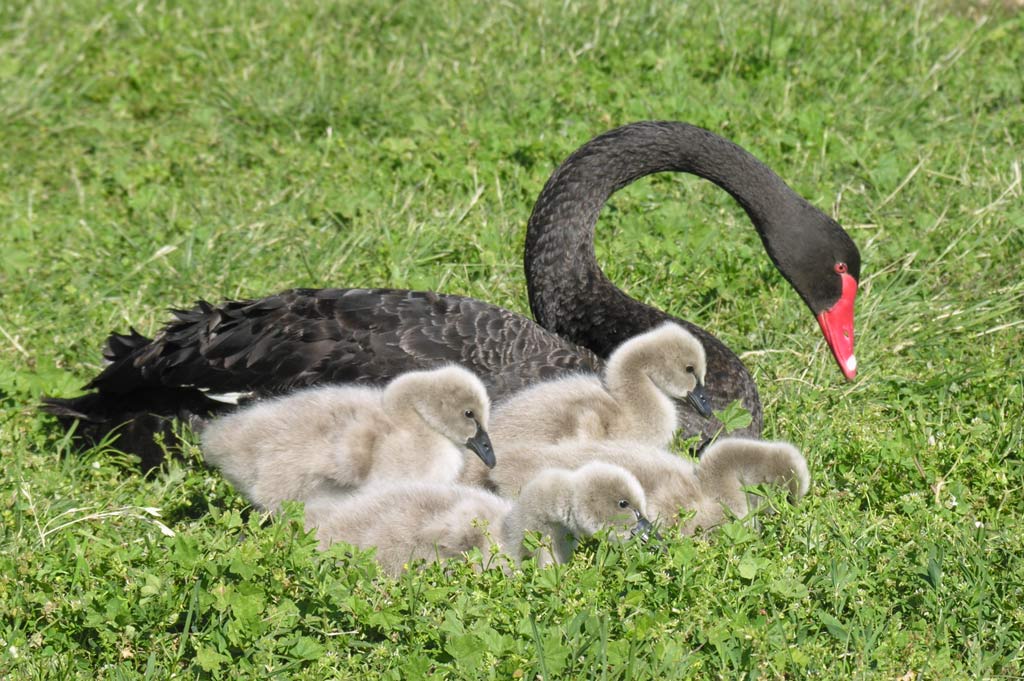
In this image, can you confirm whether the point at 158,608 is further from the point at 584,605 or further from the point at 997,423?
the point at 997,423

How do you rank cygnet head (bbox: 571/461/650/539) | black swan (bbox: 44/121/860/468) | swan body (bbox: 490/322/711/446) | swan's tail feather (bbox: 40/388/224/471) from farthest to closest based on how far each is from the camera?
swan's tail feather (bbox: 40/388/224/471), black swan (bbox: 44/121/860/468), swan body (bbox: 490/322/711/446), cygnet head (bbox: 571/461/650/539)

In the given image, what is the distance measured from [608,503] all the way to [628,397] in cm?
84

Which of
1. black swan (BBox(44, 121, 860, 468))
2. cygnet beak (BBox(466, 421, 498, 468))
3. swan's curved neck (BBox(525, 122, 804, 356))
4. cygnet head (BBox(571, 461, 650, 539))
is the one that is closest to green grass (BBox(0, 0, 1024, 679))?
cygnet head (BBox(571, 461, 650, 539))

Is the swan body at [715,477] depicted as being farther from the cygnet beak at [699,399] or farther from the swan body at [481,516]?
the cygnet beak at [699,399]

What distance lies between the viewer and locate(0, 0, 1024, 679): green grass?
330cm

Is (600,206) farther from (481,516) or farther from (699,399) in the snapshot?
(481,516)

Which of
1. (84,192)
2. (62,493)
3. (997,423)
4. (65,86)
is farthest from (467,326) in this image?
(65,86)

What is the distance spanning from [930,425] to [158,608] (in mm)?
2534

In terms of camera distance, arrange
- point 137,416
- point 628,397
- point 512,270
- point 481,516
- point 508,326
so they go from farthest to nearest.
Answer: point 512,270, point 137,416, point 508,326, point 628,397, point 481,516

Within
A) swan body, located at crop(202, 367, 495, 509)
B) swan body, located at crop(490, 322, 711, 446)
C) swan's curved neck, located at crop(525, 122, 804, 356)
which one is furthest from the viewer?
swan's curved neck, located at crop(525, 122, 804, 356)

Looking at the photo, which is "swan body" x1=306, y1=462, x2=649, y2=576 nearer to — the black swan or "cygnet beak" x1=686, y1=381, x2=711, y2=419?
the black swan

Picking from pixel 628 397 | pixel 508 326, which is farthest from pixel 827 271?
pixel 508 326

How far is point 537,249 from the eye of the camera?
5.17 meters

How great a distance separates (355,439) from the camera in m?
4.02
